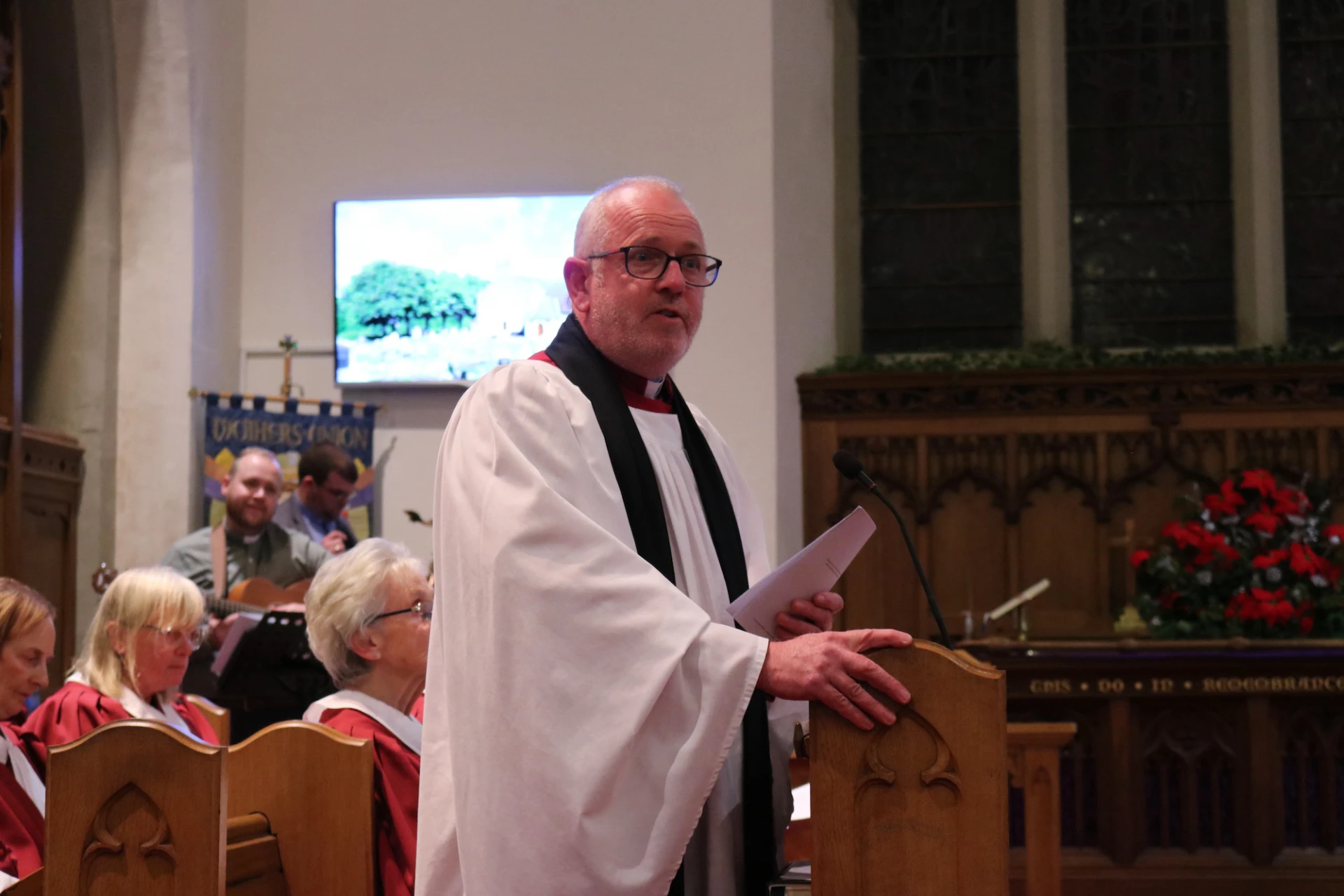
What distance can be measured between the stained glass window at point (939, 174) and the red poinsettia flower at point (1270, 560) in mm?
2104

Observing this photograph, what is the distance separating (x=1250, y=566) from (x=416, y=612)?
16.8 ft

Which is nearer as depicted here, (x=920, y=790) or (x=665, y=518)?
(x=920, y=790)

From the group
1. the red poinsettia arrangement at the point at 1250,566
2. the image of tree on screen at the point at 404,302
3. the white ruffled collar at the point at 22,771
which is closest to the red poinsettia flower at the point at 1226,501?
the red poinsettia arrangement at the point at 1250,566

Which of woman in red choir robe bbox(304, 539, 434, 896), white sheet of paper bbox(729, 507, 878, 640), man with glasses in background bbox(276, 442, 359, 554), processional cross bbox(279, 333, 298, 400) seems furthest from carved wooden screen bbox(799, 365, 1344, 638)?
white sheet of paper bbox(729, 507, 878, 640)

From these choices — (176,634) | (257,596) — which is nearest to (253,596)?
(257,596)

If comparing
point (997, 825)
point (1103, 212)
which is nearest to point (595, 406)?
point (997, 825)

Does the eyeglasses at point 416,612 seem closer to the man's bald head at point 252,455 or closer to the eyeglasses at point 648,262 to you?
the eyeglasses at point 648,262

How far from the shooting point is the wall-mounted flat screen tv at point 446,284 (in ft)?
25.7

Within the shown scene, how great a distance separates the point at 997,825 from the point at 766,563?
1.09m

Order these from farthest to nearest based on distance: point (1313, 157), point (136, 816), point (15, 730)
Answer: point (1313, 157), point (15, 730), point (136, 816)

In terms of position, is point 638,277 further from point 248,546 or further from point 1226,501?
point 1226,501

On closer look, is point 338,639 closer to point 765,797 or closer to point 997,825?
point 765,797

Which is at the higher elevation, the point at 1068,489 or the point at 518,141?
the point at 518,141

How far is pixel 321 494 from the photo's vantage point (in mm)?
7203
